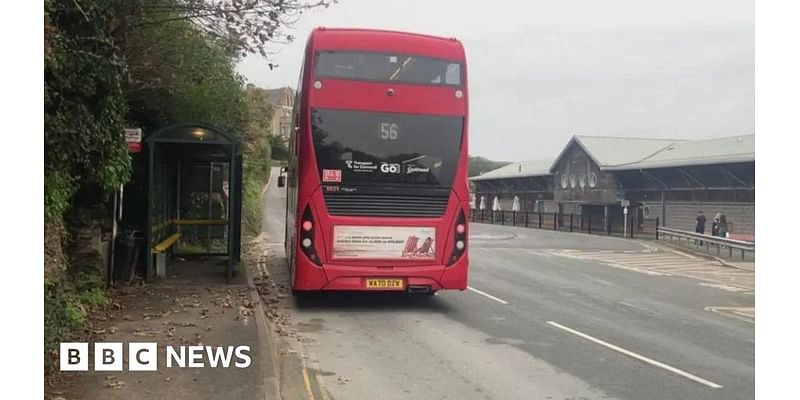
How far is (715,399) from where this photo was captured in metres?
5.99

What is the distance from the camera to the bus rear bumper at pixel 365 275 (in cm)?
924

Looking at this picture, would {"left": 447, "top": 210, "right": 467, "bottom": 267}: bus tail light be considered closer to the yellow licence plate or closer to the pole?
the yellow licence plate

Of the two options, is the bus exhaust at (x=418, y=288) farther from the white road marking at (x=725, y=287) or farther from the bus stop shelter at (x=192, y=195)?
the white road marking at (x=725, y=287)

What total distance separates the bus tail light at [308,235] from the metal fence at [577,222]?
75.4 ft

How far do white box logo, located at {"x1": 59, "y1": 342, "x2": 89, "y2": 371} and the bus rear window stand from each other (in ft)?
15.7

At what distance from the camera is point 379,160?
30.6ft

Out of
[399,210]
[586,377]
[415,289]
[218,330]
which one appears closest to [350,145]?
[399,210]

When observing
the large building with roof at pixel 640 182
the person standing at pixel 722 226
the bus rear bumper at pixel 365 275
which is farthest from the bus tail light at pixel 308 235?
the person standing at pixel 722 226

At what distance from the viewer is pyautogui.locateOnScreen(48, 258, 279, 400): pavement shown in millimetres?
5227

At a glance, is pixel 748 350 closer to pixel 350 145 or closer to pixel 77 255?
pixel 350 145

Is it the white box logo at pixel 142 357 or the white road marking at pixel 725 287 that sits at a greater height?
the white box logo at pixel 142 357

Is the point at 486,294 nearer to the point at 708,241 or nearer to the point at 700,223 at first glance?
the point at 708,241

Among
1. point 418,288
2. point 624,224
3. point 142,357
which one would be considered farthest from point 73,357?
point 624,224

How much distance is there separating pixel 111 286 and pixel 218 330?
3.22 meters
